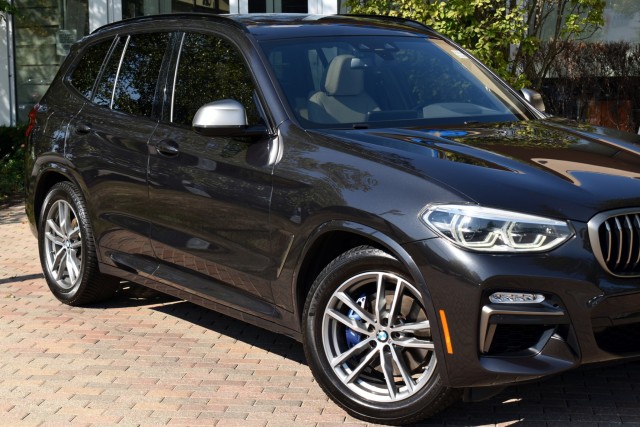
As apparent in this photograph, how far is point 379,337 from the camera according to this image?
482cm

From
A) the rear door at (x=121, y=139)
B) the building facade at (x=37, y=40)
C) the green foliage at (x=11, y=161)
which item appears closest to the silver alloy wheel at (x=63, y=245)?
the rear door at (x=121, y=139)

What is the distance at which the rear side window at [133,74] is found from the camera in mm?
6461

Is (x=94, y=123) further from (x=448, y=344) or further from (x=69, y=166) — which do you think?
(x=448, y=344)

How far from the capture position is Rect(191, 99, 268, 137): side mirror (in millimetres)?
5293

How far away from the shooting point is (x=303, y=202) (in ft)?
16.5

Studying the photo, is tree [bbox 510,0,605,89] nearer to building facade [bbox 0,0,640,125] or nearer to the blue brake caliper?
building facade [bbox 0,0,640,125]

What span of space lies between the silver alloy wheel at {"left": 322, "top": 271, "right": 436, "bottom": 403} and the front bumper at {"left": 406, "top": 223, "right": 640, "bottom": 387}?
21 centimetres

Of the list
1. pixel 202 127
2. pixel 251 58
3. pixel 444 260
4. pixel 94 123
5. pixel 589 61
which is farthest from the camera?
pixel 589 61

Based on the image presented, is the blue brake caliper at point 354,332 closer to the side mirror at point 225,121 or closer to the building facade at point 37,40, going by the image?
the side mirror at point 225,121

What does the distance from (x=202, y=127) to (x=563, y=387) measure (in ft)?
7.11

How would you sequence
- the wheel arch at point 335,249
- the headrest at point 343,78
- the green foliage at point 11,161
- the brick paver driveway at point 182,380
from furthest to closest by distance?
the green foliage at point 11,161 < the headrest at point 343,78 < the brick paver driveway at point 182,380 < the wheel arch at point 335,249

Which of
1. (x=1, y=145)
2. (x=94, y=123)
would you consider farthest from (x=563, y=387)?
(x=1, y=145)

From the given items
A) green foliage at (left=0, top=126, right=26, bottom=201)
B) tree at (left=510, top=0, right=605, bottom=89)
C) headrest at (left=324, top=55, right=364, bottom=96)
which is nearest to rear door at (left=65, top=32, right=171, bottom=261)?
headrest at (left=324, top=55, right=364, bottom=96)

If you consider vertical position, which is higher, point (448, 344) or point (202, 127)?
point (202, 127)
